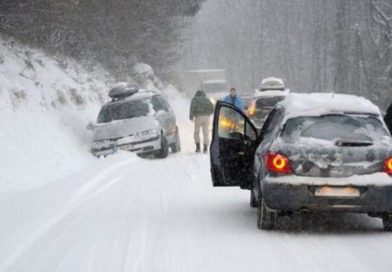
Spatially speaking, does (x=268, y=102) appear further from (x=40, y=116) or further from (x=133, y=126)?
(x=40, y=116)

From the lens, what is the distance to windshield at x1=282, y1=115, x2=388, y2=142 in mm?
9148

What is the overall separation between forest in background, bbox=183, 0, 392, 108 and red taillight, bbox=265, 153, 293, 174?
130ft

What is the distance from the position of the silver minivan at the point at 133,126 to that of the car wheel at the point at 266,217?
36.9 ft

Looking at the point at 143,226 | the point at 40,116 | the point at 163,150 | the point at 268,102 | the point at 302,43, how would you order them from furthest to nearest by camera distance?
the point at 302,43 → the point at 268,102 → the point at 163,150 → the point at 40,116 → the point at 143,226

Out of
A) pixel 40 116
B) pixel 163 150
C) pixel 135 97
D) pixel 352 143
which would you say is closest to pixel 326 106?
pixel 352 143

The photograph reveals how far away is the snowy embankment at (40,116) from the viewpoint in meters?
15.2

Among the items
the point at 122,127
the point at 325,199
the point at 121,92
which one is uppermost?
the point at 325,199

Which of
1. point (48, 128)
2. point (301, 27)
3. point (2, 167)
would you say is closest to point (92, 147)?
point (48, 128)

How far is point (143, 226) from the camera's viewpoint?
984 cm

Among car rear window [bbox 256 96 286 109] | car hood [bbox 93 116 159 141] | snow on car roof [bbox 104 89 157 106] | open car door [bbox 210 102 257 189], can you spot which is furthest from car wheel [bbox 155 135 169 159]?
open car door [bbox 210 102 257 189]

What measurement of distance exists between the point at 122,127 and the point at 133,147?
0.68 m

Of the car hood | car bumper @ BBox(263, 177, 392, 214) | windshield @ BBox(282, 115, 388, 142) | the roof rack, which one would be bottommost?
the car hood

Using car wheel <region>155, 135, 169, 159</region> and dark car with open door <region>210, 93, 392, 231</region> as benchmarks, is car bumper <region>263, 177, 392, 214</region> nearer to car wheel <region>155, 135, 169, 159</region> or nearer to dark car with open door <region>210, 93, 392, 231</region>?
dark car with open door <region>210, 93, 392, 231</region>

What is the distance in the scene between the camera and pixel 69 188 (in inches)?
531
